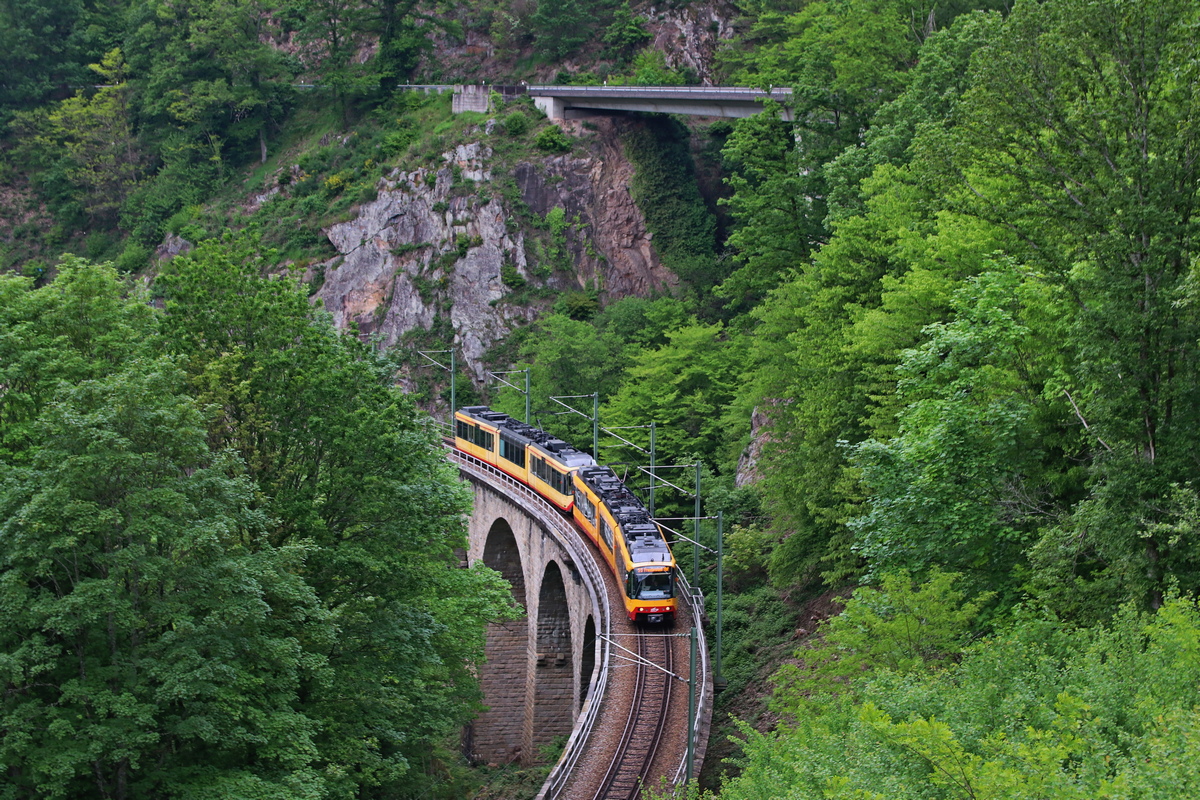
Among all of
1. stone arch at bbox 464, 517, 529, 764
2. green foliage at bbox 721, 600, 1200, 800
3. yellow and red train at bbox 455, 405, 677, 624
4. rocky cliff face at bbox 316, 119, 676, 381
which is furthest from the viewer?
rocky cliff face at bbox 316, 119, 676, 381

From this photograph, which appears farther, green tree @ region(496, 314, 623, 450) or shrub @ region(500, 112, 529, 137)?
shrub @ region(500, 112, 529, 137)

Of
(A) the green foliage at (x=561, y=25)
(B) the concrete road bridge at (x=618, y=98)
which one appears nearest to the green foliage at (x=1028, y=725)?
(B) the concrete road bridge at (x=618, y=98)

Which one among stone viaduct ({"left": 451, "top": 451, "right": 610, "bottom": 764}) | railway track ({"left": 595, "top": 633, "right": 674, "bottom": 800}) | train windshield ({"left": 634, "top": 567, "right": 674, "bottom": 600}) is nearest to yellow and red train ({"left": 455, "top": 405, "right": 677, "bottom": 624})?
train windshield ({"left": 634, "top": 567, "right": 674, "bottom": 600})

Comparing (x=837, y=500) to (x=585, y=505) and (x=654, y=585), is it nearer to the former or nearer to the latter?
(x=654, y=585)

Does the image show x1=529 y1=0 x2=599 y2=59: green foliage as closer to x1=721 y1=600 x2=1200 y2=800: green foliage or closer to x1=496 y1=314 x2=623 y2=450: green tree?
x1=496 y1=314 x2=623 y2=450: green tree

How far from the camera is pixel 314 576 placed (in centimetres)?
2156

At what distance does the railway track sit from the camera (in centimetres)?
2523

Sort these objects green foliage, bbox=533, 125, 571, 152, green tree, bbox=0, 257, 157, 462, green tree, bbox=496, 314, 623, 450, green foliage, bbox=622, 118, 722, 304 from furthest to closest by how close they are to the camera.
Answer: green foliage, bbox=533, 125, 571, 152 < green foliage, bbox=622, 118, 722, 304 < green tree, bbox=496, 314, 623, 450 < green tree, bbox=0, 257, 157, 462

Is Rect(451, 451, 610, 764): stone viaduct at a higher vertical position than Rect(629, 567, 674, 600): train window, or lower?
lower

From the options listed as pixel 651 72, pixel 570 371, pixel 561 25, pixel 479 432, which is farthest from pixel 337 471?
pixel 561 25

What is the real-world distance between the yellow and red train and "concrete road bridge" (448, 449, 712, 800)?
666 millimetres

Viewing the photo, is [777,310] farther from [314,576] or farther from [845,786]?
[845,786]

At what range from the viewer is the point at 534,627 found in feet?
141

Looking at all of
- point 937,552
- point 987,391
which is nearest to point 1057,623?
point 937,552
